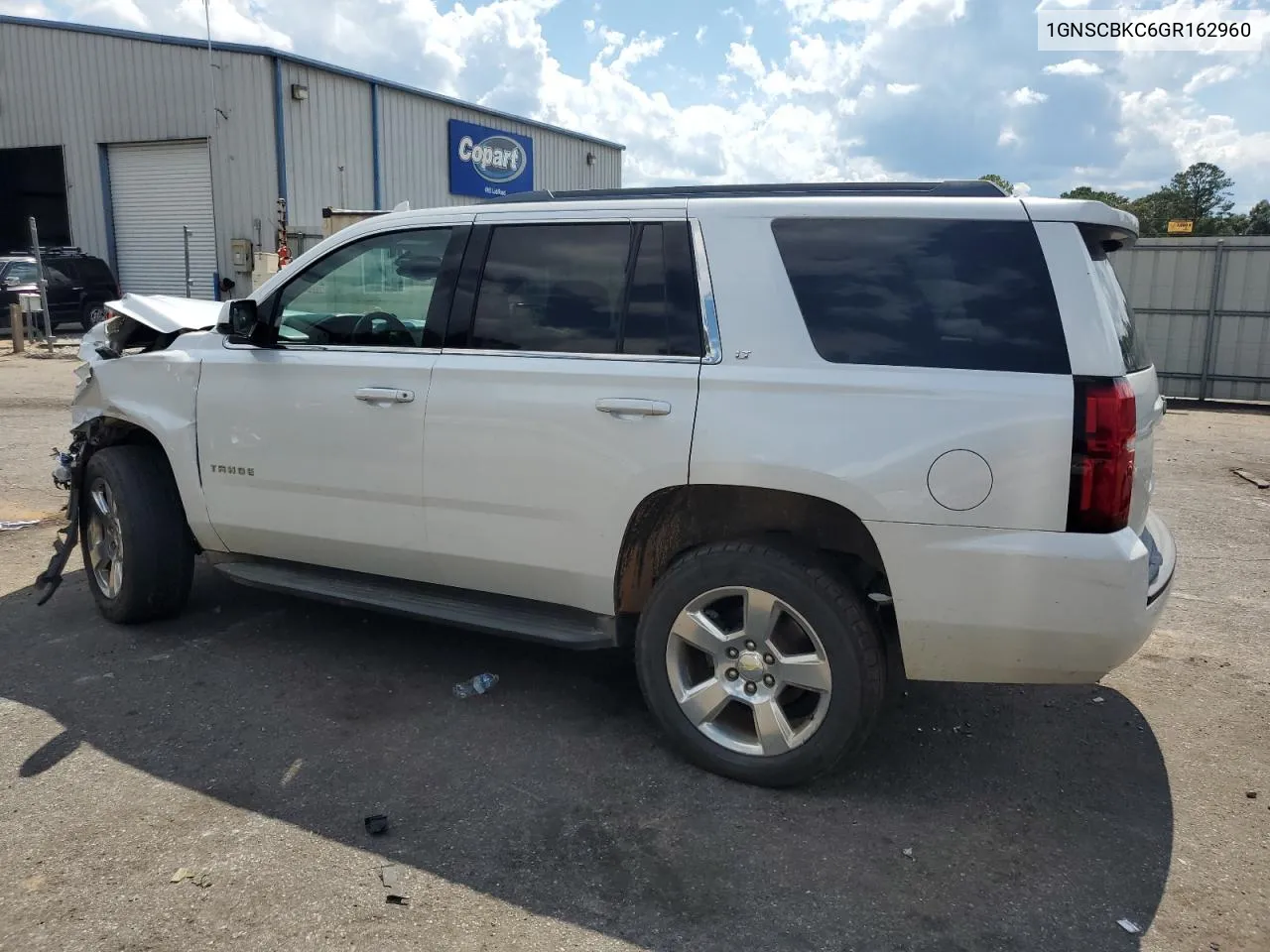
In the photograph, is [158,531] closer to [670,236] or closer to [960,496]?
[670,236]

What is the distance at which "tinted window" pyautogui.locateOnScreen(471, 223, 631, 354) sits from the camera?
11.9 feet

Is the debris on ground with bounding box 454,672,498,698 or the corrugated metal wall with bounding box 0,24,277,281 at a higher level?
the corrugated metal wall with bounding box 0,24,277,281

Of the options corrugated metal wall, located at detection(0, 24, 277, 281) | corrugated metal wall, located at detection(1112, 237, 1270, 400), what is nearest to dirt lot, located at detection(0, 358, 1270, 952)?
corrugated metal wall, located at detection(1112, 237, 1270, 400)

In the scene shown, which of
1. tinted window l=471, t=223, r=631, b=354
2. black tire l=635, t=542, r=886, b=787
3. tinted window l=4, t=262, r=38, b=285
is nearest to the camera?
black tire l=635, t=542, r=886, b=787

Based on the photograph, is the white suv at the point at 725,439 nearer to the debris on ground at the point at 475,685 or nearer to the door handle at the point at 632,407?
the door handle at the point at 632,407

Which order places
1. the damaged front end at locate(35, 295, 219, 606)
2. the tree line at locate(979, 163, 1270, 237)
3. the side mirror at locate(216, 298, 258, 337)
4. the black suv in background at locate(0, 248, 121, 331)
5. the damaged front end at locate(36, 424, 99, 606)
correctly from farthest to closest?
1. the tree line at locate(979, 163, 1270, 237)
2. the black suv in background at locate(0, 248, 121, 331)
3. the damaged front end at locate(36, 424, 99, 606)
4. the damaged front end at locate(35, 295, 219, 606)
5. the side mirror at locate(216, 298, 258, 337)

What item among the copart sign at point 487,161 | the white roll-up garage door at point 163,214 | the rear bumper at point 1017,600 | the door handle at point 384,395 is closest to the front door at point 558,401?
the door handle at point 384,395

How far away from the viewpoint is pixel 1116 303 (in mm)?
3246

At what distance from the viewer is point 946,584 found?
10.1 ft

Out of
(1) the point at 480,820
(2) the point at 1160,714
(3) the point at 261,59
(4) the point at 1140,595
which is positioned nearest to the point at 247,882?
(1) the point at 480,820

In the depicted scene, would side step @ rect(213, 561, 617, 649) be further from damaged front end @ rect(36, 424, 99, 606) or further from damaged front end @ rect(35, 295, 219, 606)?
damaged front end @ rect(36, 424, 99, 606)

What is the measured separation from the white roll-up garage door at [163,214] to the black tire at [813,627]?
2023 centimetres

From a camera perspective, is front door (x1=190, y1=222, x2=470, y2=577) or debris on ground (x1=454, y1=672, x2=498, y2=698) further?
debris on ground (x1=454, y1=672, x2=498, y2=698)

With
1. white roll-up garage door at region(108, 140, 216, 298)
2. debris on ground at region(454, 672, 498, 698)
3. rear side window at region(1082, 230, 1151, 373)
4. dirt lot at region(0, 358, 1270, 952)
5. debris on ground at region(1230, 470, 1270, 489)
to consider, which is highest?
white roll-up garage door at region(108, 140, 216, 298)
